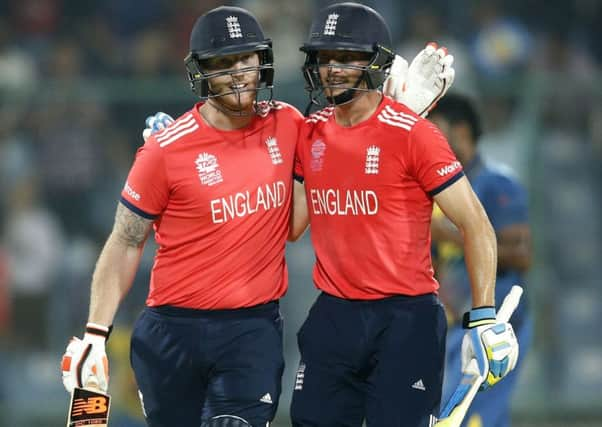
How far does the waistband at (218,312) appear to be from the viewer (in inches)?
211

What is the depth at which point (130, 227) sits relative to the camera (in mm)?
5430

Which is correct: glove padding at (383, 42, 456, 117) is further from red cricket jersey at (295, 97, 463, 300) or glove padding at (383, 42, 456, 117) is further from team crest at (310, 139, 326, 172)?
team crest at (310, 139, 326, 172)

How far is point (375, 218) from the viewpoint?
525 centimetres

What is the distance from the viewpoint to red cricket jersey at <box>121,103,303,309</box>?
5.36 metres

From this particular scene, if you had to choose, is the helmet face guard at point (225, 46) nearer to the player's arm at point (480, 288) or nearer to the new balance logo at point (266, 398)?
the player's arm at point (480, 288)

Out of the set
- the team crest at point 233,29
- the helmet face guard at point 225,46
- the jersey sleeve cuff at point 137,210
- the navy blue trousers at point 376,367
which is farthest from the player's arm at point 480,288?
the jersey sleeve cuff at point 137,210

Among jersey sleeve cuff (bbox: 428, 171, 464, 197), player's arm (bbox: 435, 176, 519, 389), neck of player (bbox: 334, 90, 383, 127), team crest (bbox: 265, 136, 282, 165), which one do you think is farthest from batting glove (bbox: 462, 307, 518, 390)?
team crest (bbox: 265, 136, 282, 165)

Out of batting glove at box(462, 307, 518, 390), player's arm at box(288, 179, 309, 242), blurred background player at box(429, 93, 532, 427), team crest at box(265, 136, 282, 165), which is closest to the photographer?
batting glove at box(462, 307, 518, 390)

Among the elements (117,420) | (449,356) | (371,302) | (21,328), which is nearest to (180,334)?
(371,302)

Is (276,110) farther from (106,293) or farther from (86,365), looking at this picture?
(86,365)

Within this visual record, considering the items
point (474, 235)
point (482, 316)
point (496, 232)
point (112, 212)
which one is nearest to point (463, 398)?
point (482, 316)

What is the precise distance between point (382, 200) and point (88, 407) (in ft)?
4.70

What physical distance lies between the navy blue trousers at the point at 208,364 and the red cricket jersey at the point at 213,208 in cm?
7

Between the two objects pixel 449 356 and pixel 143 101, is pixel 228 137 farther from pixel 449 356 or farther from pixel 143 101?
pixel 143 101
